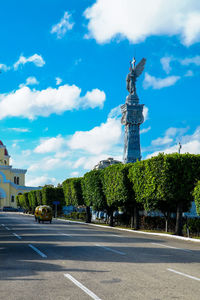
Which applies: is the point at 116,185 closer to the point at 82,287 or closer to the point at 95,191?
the point at 95,191

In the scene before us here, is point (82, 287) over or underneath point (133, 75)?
underneath

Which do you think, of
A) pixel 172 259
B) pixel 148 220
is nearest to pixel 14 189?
pixel 148 220

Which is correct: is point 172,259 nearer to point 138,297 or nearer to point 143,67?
point 138,297

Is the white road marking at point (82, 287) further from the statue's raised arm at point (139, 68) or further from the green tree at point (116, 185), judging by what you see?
the statue's raised arm at point (139, 68)

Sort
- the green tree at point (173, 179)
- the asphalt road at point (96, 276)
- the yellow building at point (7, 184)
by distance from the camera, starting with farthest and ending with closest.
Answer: the yellow building at point (7, 184), the green tree at point (173, 179), the asphalt road at point (96, 276)

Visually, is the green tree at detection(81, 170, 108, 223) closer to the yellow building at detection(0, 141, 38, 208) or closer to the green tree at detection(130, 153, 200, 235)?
the green tree at detection(130, 153, 200, 235)

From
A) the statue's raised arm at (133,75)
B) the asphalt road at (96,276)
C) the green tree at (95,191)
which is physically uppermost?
the statue's raised arm at (133,75)

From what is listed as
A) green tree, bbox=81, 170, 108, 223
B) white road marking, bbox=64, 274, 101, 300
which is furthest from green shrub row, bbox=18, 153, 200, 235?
white road marking, bbox=64, 274, 101, 300

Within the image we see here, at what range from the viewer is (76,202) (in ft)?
179

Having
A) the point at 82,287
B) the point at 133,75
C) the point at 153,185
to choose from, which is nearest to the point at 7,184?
the point at 133,75

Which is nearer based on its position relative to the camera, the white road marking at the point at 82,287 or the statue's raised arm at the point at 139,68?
the white road marking at the point at 82,287

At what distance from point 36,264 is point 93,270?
194 centimetres

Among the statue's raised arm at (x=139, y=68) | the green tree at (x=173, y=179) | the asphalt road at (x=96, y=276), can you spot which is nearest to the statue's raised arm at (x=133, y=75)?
the statue's raised arm at (x=139, y=68)

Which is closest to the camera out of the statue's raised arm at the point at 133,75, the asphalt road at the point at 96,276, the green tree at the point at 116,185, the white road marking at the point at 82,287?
the white road marking at the point at 82,287
